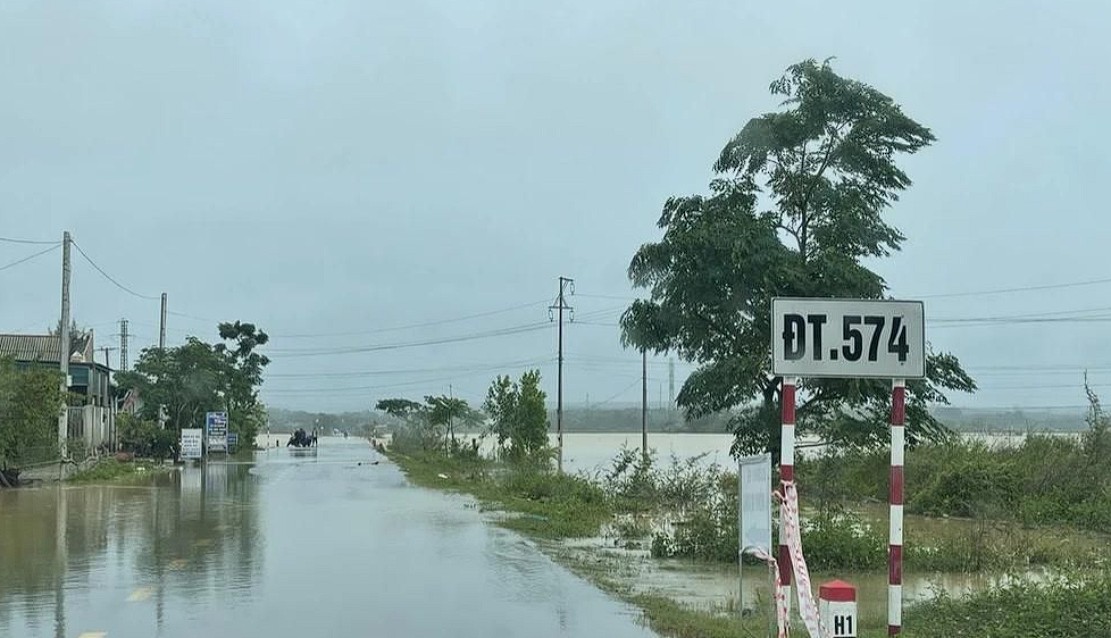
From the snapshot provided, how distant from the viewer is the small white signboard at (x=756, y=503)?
894cm

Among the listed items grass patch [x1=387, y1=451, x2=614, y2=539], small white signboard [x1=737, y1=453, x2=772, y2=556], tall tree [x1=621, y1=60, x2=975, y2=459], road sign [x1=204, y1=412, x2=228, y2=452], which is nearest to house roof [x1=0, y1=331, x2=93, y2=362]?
road sign [x1=204, y1=412, x2=228, y2=452]

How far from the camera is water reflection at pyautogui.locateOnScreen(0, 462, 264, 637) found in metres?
11.6

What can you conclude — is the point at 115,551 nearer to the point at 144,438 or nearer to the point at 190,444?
the point at 190,444

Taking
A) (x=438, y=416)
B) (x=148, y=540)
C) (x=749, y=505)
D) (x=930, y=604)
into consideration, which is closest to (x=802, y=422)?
(x=930, y=604)

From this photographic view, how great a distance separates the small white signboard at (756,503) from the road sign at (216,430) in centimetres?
5252

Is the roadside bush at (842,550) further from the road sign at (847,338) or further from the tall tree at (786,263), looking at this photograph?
the road sign at (847,338)

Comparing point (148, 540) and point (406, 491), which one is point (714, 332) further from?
point (406, 491)

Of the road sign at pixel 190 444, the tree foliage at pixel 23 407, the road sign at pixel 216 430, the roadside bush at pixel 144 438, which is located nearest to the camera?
the tree foliage at pixel 23 407

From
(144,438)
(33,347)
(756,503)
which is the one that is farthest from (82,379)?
(756,503)

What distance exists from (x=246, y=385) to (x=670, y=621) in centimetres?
6595

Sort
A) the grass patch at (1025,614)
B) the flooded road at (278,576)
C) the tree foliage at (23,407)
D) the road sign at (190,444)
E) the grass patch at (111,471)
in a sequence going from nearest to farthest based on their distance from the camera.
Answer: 1. the grass patch at (1025,614)
2. the flooded road at (278,576)
3. the tree foliage at (23,407)
4. the grass patch at (111,471)
5. the road sign at (190,444)

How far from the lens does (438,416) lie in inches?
2530

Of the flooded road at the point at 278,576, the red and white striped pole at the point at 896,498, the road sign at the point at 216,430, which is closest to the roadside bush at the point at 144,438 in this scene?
the road sign at the point at 216,430

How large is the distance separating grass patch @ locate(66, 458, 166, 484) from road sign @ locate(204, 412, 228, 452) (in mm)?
11387
